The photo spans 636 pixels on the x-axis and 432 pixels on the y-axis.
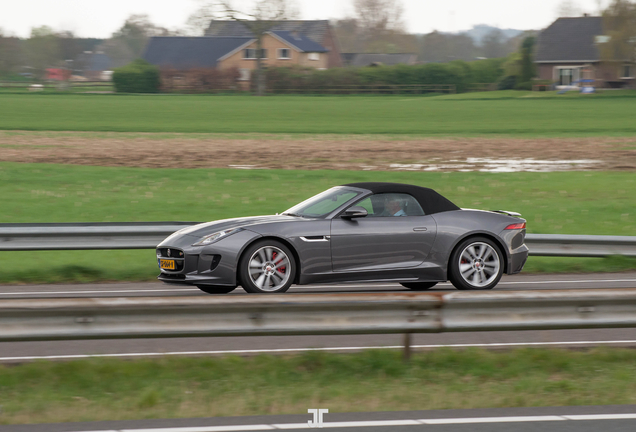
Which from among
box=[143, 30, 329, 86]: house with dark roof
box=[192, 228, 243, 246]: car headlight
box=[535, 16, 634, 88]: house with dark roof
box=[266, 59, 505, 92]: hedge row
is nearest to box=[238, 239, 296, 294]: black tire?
box=[192, 228, 243, 246]: car headlight

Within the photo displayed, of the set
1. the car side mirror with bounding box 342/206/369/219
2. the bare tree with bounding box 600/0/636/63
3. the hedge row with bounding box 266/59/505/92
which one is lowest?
the car side mirror with bounding box 342/206/369/219

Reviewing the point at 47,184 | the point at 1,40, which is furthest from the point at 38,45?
the point at 47,184

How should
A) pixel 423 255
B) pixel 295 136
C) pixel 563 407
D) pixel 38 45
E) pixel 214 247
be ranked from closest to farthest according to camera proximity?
pixel 563 407, pixel 214 247, pixel 423 255, pixel 295 136, pixel 38 45

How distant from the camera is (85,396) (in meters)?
6.07

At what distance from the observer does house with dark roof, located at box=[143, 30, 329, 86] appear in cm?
10088

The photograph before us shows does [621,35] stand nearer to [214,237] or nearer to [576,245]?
[576,245]

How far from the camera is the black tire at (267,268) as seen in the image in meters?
9.71

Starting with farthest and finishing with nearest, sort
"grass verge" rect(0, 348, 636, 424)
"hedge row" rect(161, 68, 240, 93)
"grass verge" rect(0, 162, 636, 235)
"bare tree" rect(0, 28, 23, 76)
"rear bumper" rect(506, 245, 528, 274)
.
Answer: "bare tree" rect(0, 28, 23, 76)
"hedge row" rect(161, 68, 240, 93)
"grass verge" rect(0, 162, 636, 235)
"rear bumper" rect(506, 245, 528, 274)
"grass verge" rect(0, 348, 636, 424)

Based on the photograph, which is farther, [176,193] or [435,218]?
[176,193]

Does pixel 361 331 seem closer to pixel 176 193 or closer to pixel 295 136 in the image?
pixel 176 193

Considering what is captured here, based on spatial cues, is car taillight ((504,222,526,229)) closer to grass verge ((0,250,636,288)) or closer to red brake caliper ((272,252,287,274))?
grass verge ((0,250,636,288))

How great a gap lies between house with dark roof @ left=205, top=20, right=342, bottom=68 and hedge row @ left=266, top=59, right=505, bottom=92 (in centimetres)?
2983

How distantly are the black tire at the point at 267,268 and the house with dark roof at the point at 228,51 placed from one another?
293 ft

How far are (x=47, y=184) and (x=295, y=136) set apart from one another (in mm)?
16719
